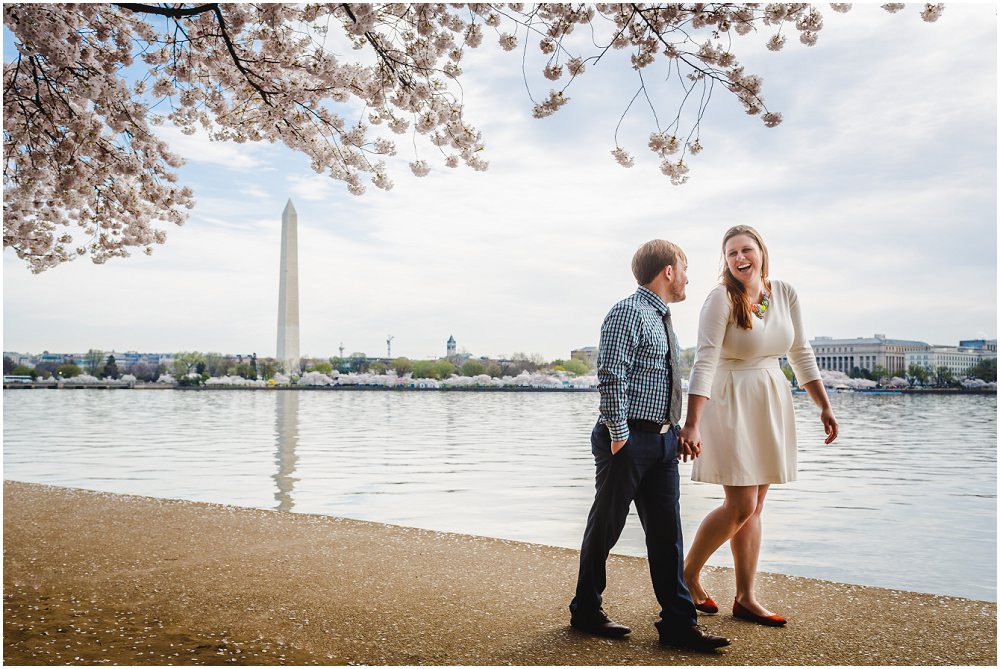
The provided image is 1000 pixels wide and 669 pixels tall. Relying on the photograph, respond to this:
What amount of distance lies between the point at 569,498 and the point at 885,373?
99.3 m

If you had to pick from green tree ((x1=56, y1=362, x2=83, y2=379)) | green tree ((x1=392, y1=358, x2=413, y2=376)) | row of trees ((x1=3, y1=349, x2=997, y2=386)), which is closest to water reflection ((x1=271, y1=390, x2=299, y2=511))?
row of trees ((x1=3, y1=349, x2=997, y2=386))

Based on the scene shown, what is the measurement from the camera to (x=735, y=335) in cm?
364

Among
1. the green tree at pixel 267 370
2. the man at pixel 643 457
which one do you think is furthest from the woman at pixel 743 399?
the green tree at pixel 267 370

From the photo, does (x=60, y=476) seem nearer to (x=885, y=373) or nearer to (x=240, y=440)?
(x=240, y=440)

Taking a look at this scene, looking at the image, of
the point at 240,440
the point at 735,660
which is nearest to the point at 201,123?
the point at 735,660

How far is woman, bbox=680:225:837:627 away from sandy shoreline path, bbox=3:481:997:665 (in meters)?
0.47

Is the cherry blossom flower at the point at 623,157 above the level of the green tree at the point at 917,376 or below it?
above

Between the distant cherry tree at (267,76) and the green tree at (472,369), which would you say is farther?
the green tree at (472,369)

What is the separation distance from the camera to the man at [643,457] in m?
3.39

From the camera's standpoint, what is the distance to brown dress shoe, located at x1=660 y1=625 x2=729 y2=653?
337 cm

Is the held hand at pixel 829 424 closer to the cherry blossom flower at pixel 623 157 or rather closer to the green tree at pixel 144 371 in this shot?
the cherry blossom flower at pixel 623 157

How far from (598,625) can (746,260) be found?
5.53 feet

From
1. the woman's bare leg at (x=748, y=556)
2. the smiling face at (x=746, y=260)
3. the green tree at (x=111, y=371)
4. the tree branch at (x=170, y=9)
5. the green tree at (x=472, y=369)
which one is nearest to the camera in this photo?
the smiling face at (x=746, y=260)

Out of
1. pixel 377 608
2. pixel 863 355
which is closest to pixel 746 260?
pixel 377 608
